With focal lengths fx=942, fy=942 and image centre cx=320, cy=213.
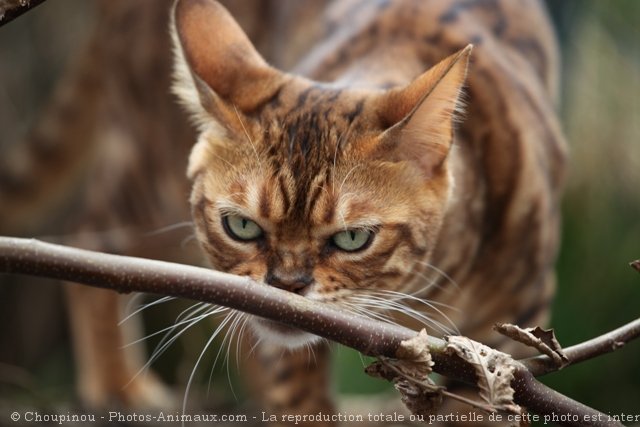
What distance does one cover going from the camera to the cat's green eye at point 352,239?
1.74 metres

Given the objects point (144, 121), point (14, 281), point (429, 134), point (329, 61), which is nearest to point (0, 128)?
point (14, 281)

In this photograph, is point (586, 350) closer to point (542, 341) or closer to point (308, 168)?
point (542, 341)

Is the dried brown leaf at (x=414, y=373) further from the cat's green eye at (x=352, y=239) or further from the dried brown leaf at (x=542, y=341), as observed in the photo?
the cat's green eye at (x=352, y=239)

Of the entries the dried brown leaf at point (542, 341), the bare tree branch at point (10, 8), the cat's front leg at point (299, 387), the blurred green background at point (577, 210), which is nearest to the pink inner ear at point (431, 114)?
the dried brown leaf at point (542, 341)

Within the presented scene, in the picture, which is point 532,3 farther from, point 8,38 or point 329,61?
point 8,38

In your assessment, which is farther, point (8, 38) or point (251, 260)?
point (8, 38)

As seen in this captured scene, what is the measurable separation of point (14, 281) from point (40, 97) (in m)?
0.86

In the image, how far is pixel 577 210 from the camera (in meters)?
3.76

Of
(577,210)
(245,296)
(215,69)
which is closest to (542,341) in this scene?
(245,296)

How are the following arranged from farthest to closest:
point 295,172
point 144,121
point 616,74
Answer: point 616,74, point 144,121, point 295,172

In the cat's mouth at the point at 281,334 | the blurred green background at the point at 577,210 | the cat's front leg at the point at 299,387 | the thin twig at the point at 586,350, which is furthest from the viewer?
the blurred green background at the point at 577,210

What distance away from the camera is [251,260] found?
5.75 feet

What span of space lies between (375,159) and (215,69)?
37cm

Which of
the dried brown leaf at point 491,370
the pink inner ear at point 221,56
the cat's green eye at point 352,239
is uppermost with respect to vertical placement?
the pink inner ear at point 221,56
